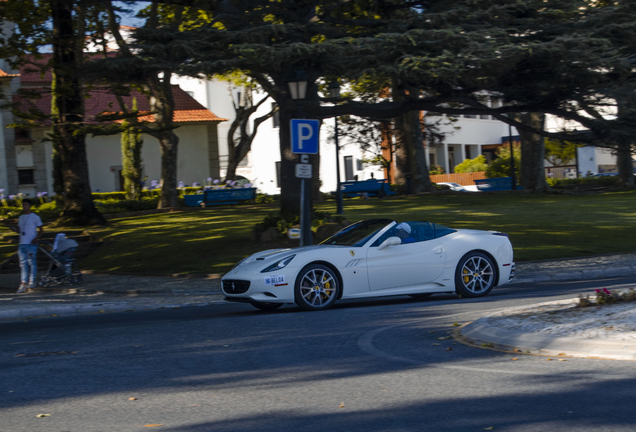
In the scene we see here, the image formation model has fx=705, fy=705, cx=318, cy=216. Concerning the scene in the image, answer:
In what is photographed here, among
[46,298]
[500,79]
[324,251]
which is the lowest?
[46,298]

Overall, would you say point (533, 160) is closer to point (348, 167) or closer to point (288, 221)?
point (348, 167)

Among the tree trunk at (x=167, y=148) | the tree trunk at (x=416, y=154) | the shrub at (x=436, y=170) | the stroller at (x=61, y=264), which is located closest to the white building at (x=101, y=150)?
the tree trunk at (x=167, y=148)

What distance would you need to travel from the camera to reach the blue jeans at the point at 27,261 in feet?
48.6

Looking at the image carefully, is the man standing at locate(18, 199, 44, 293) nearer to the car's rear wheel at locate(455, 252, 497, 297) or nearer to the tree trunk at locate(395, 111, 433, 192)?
the car's rear wheel at locate(455, 252, 497, 297)

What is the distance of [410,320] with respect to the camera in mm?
8852

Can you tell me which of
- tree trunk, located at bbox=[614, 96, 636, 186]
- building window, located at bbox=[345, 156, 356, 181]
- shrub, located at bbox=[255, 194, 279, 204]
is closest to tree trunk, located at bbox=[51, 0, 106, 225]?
shrub, located at bbox=[255, 194, 279, 204]

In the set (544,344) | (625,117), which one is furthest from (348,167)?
(544,344)

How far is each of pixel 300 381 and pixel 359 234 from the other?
5.15 metres

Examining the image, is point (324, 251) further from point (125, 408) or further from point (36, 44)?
point (36, 44)

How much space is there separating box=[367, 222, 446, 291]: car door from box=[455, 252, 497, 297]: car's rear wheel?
384mm

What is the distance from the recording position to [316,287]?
10.1 m

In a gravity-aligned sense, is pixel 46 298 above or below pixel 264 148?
below

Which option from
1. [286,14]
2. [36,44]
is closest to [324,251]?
[286,14]

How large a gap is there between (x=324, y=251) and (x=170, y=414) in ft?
17.6
